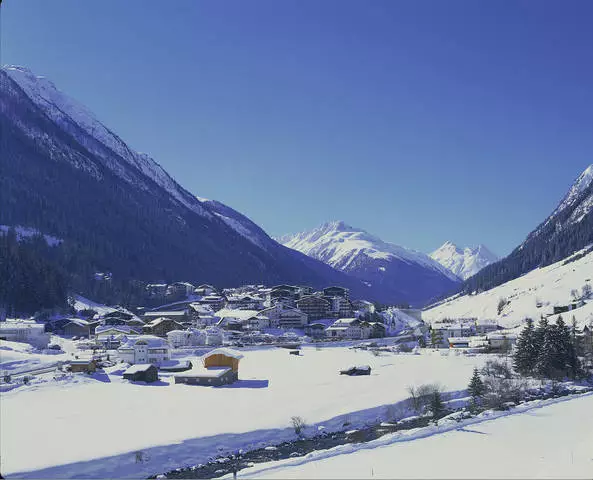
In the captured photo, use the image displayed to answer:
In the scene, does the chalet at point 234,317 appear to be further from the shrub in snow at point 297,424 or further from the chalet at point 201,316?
the shrub in snow at point 297,424

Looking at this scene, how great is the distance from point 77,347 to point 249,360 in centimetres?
2449

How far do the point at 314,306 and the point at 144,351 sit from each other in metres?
72.8

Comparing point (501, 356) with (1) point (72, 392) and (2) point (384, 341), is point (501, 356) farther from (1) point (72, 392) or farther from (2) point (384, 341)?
(1) point (72, 392)

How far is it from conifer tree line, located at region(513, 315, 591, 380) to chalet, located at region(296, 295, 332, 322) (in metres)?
73.4

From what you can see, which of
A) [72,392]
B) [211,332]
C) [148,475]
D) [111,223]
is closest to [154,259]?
[111,223]

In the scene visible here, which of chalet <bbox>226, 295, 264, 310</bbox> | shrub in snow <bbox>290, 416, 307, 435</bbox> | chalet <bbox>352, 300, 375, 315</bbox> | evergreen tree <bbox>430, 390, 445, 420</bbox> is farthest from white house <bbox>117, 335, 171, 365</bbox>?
chalet <bbox>352, 300, 375, 315</bbox>

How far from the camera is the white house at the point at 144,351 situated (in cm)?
6134

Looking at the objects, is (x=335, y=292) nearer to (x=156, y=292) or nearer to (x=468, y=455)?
(x=156, y=292)

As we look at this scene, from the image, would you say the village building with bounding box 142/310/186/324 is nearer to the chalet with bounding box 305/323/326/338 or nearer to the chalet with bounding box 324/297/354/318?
the chalet with bounding box 305/323/326/338

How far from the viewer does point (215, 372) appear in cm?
4962

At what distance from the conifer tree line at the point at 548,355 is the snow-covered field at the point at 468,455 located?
18.2 m

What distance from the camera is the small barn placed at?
49.3 metres

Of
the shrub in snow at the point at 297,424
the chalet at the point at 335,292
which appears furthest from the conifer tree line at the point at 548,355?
the chalet at the point at 335,292

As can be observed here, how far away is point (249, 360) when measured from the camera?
7000 centimetres
